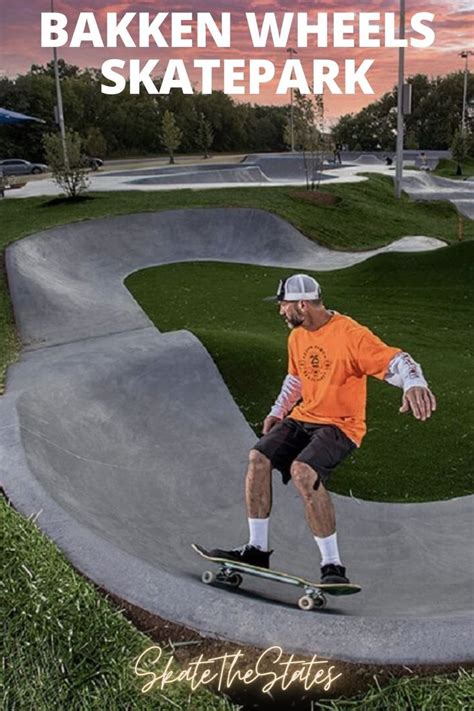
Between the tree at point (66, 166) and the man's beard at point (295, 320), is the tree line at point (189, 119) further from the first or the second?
the man's beard at point (295, 320)

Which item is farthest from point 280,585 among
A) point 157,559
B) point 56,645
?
point 56,645

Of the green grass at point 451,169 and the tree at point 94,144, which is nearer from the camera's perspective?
the green grass at point 451,169

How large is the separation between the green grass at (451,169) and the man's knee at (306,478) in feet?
187

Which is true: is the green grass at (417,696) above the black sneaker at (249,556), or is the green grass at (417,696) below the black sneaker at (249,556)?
above

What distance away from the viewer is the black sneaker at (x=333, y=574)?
438 centimetres

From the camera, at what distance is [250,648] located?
3.60m

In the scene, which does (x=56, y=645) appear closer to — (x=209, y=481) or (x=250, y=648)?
(x=250, y=648)

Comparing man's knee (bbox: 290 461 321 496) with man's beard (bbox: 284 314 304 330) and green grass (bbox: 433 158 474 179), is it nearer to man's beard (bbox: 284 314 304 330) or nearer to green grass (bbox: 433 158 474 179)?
man's beard (bbox: 284 314 304 330)

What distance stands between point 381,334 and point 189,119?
250 ft

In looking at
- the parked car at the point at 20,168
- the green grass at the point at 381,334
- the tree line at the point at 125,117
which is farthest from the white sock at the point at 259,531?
the tree line at the point at 125,117

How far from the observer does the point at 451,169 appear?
208 feet

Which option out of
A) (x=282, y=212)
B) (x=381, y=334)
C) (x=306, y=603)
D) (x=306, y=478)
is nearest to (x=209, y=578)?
(x=306, y=603)

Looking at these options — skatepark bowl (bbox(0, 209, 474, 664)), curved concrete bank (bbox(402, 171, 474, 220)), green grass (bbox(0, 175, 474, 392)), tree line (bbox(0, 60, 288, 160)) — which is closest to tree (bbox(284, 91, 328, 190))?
green grass (bbox(0, 175, 474, 392))

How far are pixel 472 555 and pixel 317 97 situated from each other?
31.4 m
